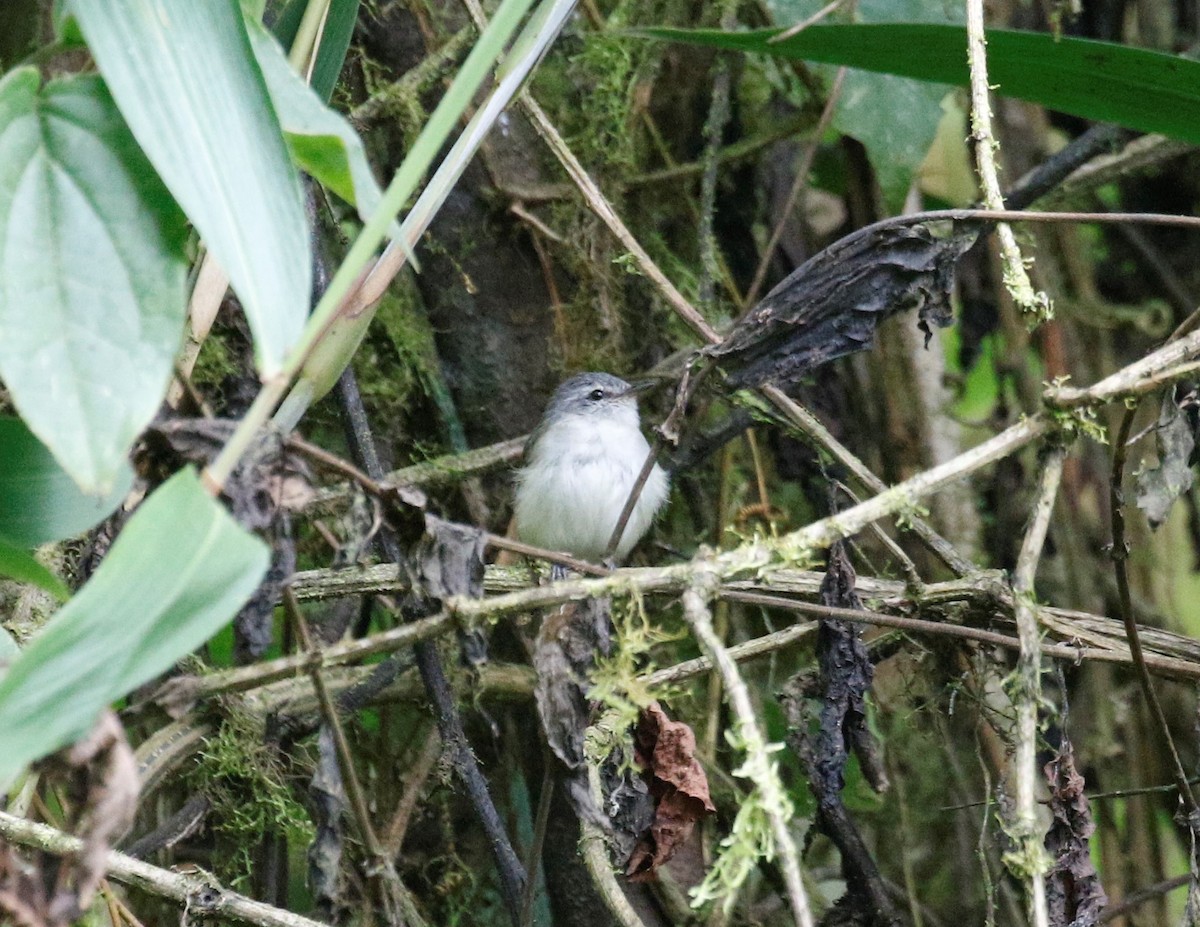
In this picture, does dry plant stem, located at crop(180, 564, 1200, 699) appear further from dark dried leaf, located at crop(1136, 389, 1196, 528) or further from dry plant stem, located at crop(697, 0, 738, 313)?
dry plant stem, located at crop(697, 0, 738, 313)

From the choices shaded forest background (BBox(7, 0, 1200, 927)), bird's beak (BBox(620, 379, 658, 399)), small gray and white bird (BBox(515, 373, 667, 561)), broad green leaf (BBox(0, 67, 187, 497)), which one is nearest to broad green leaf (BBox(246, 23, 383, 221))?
broad green leaf (BBox(0, 67, 187, 497))

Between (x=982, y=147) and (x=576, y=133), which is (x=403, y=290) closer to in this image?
(x=576, y=133)

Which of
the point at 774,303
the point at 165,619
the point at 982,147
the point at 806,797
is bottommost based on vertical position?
the point at 165,619

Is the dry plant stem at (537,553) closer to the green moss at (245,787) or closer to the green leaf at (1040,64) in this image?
the green leaf at (1040,64)

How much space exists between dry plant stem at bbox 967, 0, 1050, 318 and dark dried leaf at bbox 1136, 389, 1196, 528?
0.27 meters

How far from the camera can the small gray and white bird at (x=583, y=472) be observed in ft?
12.6

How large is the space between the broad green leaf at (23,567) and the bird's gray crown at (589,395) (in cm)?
212

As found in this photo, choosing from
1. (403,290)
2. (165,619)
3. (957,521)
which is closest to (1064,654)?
(165,619)

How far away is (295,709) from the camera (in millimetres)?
2994

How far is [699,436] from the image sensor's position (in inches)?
145

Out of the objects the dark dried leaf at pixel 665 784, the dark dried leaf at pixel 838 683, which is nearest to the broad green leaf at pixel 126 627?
the dark dried leaf at pixel 665 784

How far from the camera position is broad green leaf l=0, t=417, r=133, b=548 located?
1.73 m

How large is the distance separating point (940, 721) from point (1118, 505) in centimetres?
106

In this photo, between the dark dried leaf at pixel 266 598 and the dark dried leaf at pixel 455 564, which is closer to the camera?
the dark dried leaf at pixel 266 598
